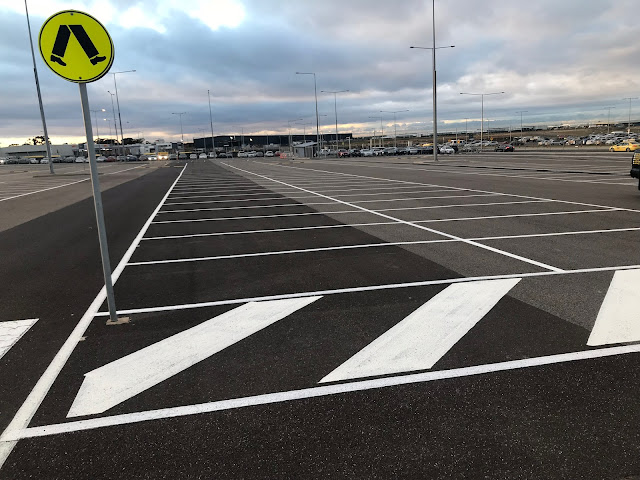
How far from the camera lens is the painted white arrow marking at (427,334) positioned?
3938mm

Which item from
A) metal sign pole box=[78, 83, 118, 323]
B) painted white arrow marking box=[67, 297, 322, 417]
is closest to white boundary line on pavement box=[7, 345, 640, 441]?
painted white arrow marking box=[67, 297, 322, 417]

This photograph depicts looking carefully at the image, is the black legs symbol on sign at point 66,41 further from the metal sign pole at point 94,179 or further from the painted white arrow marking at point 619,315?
the painted white arrow marking at point 619,315

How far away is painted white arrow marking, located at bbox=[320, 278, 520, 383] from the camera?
12.9 ft

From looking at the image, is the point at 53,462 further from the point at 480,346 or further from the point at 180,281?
the point at 180,281

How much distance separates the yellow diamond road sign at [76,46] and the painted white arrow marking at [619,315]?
5.37 meters

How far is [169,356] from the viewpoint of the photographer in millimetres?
4242

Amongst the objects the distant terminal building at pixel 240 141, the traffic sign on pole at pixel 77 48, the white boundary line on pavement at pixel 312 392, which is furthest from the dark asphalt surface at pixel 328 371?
the distant terminal building at pixel 240 141

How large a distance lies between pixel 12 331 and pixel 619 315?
637cm

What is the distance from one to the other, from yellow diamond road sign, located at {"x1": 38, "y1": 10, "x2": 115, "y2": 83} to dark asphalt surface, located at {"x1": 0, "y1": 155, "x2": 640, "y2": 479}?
262 centimetres

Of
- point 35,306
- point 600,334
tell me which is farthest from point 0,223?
point 600,334

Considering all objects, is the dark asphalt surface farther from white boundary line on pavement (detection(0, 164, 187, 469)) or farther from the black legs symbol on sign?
the black legs symbol on sign

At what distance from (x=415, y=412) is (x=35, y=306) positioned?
4.83 meters

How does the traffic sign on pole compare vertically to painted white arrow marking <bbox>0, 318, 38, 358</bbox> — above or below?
above

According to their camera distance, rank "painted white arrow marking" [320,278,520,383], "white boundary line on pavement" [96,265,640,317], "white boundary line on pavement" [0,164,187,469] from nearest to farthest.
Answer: "white boundary line on pavement" [0,164,187,469]
"painted white arrow marking" [320,278,520,383]
"white boundary line on pavement" [96,265,640,317]
